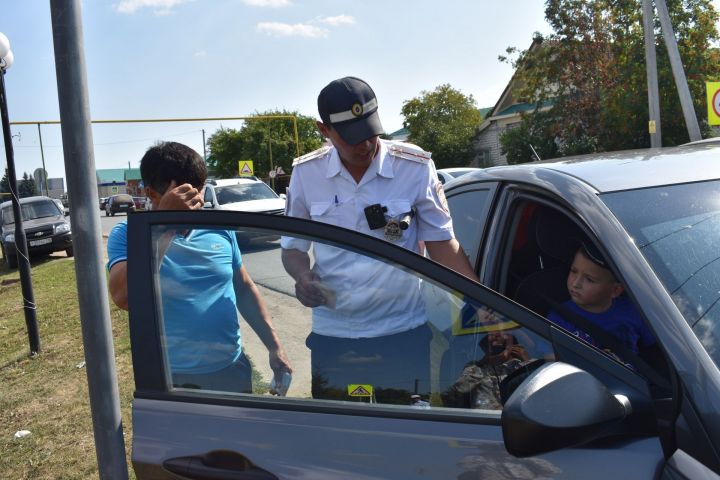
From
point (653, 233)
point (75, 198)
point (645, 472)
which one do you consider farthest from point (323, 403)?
point (75, 198)

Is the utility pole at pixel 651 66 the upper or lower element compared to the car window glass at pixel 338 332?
upper

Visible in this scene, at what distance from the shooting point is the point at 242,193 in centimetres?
1571

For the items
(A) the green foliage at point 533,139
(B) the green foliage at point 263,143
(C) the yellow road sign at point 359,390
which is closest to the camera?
(C) the yellow road sign at point 359,390

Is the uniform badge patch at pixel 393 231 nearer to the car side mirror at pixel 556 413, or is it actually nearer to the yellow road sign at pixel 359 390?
the yellow road sign at pixel 359 390

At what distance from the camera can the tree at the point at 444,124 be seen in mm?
36656

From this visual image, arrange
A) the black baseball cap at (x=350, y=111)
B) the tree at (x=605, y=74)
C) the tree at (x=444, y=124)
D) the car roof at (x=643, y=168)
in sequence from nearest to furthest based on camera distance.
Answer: the car roof at (x=643, y=168), the black baseball cap at (x=350, y=111), the tree at (x=605, y=74), the tree at (x=444, y=124)

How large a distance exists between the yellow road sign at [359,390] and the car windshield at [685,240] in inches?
30.5

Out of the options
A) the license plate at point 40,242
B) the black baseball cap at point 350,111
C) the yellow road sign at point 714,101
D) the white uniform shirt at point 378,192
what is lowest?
the license plate at point 40,242

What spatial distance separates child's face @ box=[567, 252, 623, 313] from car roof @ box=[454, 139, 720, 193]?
321mm

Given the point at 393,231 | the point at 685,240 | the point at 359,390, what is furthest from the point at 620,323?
the point at 359,390

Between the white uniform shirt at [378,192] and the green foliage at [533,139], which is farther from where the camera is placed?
the green foliage at [533,139]

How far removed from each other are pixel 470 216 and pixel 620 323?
3.44 ft

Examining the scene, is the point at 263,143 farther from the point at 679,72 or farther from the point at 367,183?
the point at 367,183

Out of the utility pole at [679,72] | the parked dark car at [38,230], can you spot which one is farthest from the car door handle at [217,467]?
the parked dark car at [38,230]
